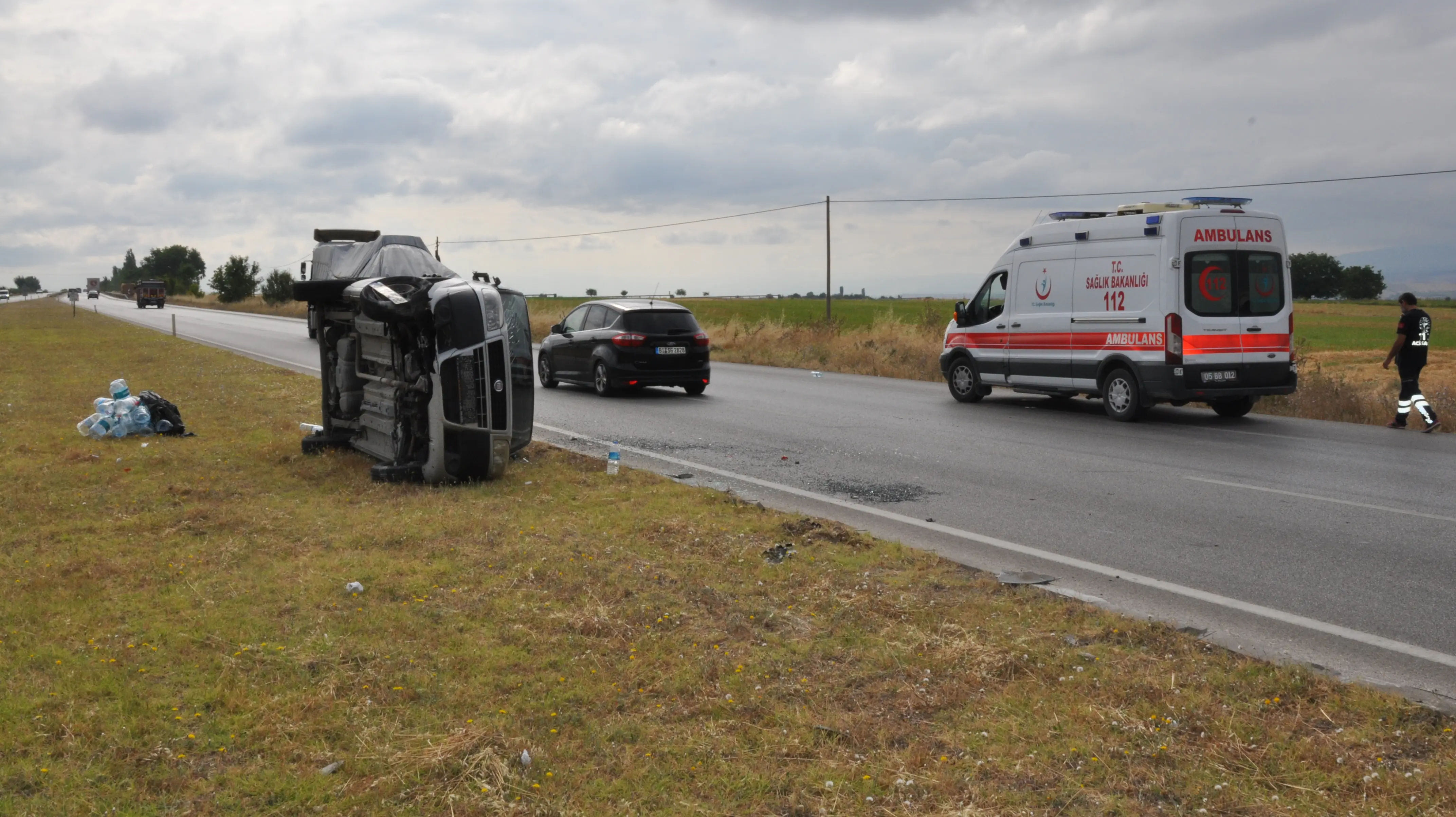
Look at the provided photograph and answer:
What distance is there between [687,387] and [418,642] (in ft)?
44.1

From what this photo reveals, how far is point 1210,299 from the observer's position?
14055 mm

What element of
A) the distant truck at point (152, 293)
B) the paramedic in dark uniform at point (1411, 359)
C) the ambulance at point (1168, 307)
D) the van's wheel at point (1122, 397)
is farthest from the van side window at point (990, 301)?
the distant truck at point (152, 293)

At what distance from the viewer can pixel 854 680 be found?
15.3 ft

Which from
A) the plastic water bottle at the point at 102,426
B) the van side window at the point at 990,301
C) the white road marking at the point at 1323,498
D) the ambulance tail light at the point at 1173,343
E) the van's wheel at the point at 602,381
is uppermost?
the van side window at the point at 990,301

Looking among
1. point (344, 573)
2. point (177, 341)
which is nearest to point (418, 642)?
point (344, 573)

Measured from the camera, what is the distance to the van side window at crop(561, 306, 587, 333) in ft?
62.6

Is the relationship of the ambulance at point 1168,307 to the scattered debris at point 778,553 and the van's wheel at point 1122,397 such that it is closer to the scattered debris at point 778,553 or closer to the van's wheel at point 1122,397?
the van's wheel at point 1122,397

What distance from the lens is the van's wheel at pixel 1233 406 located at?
15.0 m

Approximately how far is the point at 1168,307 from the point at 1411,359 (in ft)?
10.5

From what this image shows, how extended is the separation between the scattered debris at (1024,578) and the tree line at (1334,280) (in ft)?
388

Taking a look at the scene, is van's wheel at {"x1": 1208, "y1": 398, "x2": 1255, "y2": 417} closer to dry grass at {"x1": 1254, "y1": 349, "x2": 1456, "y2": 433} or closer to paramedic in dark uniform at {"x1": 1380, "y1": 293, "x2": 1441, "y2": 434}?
dry grass at {"x1": 1254, "y1": 349, "x2": 1456, "y2": 433}

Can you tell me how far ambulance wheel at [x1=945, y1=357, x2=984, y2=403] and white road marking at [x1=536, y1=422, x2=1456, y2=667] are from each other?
7647 mm

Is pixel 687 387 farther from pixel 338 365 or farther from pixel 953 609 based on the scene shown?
pixel 953 609

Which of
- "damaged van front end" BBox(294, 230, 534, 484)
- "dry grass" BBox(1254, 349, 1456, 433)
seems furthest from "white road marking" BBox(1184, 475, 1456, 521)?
"damaged van front end" BBox(294, 230, 534, 484)
